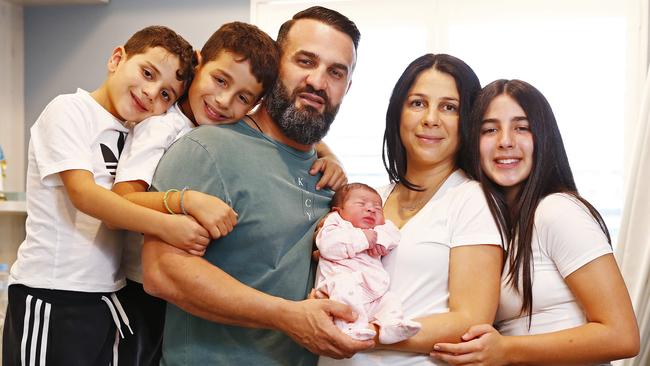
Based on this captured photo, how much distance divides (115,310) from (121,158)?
1.22 ft

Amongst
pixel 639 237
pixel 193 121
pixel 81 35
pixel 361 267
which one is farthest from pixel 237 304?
pixel 81 35

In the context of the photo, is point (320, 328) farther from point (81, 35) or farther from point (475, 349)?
point (81, 35)

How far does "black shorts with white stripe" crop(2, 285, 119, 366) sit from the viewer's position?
1.63 metres

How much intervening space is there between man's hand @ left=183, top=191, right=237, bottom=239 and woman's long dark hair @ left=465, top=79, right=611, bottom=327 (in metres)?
0.60

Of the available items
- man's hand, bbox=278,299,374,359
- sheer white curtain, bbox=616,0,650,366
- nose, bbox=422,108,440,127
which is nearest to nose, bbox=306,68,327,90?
nose, bbox=422,108,440,127

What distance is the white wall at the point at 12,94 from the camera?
3.61 meters

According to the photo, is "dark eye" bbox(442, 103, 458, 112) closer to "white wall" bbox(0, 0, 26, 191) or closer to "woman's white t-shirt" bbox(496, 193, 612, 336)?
"woman's white t-shirt" bbox(496, 193, 612, 336)

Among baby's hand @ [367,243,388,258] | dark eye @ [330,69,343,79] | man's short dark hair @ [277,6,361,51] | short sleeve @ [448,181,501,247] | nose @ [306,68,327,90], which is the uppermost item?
man's short dark hair @ [277,6,361,51]

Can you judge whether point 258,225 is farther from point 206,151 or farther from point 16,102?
point 16,102

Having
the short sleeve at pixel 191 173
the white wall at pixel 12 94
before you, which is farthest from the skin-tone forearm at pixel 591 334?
the white wall at pixel 12 94

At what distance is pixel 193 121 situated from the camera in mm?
1780

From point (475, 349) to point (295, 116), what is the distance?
69cm

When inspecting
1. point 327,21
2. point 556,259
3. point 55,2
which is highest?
point 55,2

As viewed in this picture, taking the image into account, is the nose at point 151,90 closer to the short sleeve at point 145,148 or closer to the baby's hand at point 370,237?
the short sleeve at point 145,148
